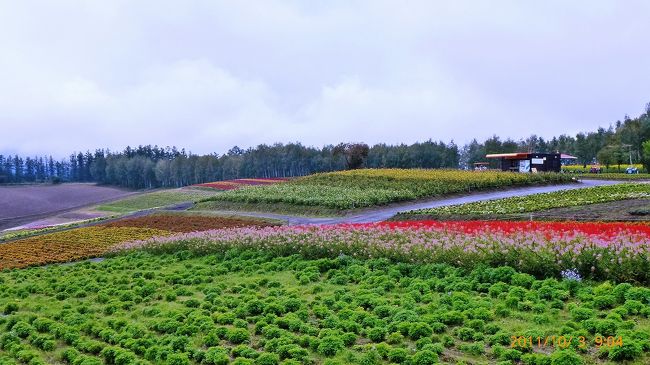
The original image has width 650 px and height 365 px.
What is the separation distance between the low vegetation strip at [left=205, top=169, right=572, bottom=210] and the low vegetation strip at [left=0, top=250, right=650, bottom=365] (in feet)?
79.6

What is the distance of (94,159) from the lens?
172000mm

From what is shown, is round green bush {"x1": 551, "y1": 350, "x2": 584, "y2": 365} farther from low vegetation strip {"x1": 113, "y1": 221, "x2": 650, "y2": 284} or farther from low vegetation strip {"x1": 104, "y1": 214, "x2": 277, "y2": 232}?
low vegetation strip {"x1": 104, "y1": 214, "x2": 277, "y2": 232}

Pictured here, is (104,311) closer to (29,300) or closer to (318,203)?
(29,300)

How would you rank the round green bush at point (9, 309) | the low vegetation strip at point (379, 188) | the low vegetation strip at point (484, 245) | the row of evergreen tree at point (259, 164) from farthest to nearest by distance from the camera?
the row of evergreen tree at point (259, 164) → the low vegetation strip at point (379, 188) → the round green bush at point (9, 309) → the low vegetation strip at point (484, 245)

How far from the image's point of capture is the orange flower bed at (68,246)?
2776 cm

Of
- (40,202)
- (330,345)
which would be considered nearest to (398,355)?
(330,345)

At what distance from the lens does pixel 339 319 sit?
12.2m

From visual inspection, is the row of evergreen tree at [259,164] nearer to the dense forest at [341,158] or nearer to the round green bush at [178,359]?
the dense forest at [341,158]

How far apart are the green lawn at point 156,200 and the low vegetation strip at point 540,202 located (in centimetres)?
3907

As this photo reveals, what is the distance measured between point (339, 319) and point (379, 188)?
37.6 meters

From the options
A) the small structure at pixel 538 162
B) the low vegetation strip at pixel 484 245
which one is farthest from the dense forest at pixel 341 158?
the low vegetation strip at pixel 484 245

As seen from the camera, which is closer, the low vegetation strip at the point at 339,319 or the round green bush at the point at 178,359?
the low vegetation strip at the point at 339,319

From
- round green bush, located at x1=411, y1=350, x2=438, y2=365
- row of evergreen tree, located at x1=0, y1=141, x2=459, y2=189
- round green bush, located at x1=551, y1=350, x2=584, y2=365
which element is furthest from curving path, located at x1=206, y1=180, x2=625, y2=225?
row of evergreen tree, located at x1=0, y1=141, x2=459, y2=189
